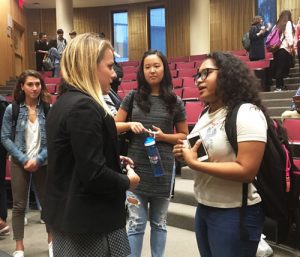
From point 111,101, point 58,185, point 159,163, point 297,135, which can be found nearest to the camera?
point 58,185

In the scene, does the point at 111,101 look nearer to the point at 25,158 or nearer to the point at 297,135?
the point at 25,158

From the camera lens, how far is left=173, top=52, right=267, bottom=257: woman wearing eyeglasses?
1.43 m

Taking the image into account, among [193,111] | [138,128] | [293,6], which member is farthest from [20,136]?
[293,6]

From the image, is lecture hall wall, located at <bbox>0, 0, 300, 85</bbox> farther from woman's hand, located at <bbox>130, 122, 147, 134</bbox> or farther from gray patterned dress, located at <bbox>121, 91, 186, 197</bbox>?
woman's hand, located at <bbox>130, 122, 147, 134</bbox>

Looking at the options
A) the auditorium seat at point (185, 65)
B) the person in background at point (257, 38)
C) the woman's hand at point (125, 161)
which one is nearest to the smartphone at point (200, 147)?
the woman's hand at point (125, 161)

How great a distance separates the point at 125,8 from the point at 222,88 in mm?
14638

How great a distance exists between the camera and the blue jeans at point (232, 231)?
147 cm

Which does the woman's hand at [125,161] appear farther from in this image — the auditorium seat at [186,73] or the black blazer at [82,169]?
the auditorium seat at [186,73]

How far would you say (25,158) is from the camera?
2.77 meters

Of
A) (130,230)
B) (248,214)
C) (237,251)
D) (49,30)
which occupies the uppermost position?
(49,30)

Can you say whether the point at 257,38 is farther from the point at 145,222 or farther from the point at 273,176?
the point at 273,176

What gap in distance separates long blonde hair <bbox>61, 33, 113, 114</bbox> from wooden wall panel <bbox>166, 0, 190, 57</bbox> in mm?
13597

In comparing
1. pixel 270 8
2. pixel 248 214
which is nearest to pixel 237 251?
pixel 248 214

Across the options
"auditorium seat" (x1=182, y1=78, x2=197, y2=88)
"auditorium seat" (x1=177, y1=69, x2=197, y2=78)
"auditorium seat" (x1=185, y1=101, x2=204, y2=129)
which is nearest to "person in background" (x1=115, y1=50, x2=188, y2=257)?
"auditorium seat" (x1=185, y1=101, x2=204, y2=129)
